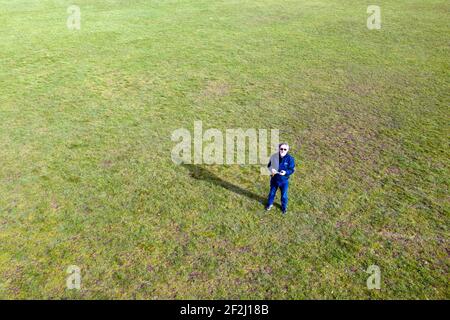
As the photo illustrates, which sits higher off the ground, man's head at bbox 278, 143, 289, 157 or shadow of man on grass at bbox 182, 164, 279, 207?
man's head at bbox 278, 143, 289, 157

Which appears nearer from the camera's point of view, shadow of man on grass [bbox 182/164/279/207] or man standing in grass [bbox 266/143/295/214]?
man standing in grass [bbox 266/143/295/214]

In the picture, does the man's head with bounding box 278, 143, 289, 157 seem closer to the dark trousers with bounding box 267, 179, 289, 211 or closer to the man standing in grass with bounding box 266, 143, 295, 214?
the man standing in grass with bounding box 266, 143, 295, 214

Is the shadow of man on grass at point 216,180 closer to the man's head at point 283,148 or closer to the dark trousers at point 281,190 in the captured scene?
the dark trousers at point 281,190

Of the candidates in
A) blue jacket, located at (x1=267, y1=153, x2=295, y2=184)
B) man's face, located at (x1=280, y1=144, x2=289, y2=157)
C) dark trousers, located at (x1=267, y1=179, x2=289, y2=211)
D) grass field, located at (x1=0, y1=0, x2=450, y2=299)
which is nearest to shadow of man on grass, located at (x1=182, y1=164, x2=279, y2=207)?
grass field, located at (x1=0, y1=0, x2=450, y2=299)

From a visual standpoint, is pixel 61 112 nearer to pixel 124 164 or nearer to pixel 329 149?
pixel 124 164

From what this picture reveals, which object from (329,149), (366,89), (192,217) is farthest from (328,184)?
(366,89)

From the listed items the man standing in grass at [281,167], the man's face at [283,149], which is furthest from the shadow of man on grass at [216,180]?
the man's face at [283,149]
